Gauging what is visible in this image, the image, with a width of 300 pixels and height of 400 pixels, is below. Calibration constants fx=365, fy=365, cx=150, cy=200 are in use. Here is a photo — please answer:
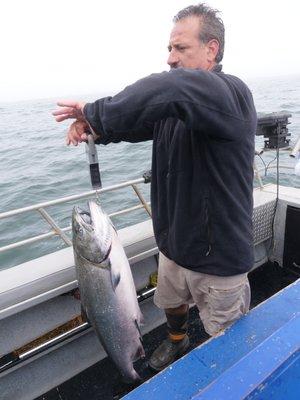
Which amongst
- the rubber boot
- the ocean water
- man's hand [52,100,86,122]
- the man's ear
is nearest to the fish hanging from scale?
man's hand [52,100,86,122]

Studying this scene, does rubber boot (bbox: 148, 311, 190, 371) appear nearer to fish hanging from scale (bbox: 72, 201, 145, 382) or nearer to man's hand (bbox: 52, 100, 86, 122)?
fish hanging from scale (bbox: 72, 201, 145, 382)

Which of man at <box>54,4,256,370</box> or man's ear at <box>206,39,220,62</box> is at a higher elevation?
man's ear at <box>206,39,220,62</box>

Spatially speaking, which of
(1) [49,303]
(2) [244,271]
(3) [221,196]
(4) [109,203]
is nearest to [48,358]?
(1) [49,303]

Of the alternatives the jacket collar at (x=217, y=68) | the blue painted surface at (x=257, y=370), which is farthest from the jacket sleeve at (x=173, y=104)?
the blue painted surface at (x=257, y=370)

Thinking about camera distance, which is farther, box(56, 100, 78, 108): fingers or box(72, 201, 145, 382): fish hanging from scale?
box(72, 201, 145, 382): fish hanging from scale

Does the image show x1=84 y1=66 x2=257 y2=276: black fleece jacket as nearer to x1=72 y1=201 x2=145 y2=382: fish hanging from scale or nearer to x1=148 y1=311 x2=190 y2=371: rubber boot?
x1=72 y1=201 x2=145 y2=382: fish hanging from scale

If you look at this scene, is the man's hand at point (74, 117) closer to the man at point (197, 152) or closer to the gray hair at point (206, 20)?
the man at point (197, 152)

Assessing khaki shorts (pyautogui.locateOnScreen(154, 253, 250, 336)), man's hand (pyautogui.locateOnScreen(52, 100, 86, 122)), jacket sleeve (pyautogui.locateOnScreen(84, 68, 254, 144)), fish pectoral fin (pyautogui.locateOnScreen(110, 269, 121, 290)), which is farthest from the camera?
khaki shorts (pyautogui.locateOnScreen(154, 253, 250, 336))

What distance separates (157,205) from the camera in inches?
90.4

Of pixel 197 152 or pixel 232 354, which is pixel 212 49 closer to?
pixel 197 152

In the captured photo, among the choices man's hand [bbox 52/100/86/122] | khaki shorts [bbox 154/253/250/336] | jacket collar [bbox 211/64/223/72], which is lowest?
khaki shorts [bbox 154/253/250/336]

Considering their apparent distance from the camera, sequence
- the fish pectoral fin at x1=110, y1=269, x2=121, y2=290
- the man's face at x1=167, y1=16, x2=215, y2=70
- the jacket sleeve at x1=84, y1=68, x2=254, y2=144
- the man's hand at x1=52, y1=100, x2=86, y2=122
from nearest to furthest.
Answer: the jacket sleeve at x1=84, y1=68, x2=254, y2=144
the man's hand at x1=52, y1=100, x2=86, y2=122
the man's face at x1=167, y1=16, x2=215, y2=70
the fish pectoral fin at x1=110, y1=269, x2=121, y2=290

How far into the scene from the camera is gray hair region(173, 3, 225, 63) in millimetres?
1861

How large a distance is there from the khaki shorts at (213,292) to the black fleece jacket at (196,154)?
0.33 ft
